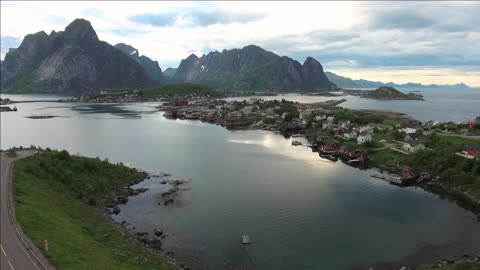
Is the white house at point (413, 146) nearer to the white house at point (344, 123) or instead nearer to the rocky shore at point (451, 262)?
the white house at point (344, 123)

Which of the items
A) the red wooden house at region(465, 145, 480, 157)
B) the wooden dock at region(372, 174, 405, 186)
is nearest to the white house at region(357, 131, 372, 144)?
the wooden dock at region(372, 174, 405, 186)

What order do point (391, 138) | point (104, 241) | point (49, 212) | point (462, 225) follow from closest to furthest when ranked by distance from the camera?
point (104, 241) → point (49, 212) → point (462, 225) → point (391, 138)

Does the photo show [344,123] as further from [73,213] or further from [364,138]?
[73,213]

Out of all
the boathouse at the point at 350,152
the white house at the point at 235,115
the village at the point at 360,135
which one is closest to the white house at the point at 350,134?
the village at the point at 360,135

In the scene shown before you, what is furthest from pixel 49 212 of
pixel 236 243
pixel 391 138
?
pixel 391 138

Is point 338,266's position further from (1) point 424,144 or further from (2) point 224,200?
(1) point 424,144

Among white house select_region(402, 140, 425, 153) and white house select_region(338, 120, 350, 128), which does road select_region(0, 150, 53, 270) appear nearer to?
white house select_region(402, 140, 425, 153)
